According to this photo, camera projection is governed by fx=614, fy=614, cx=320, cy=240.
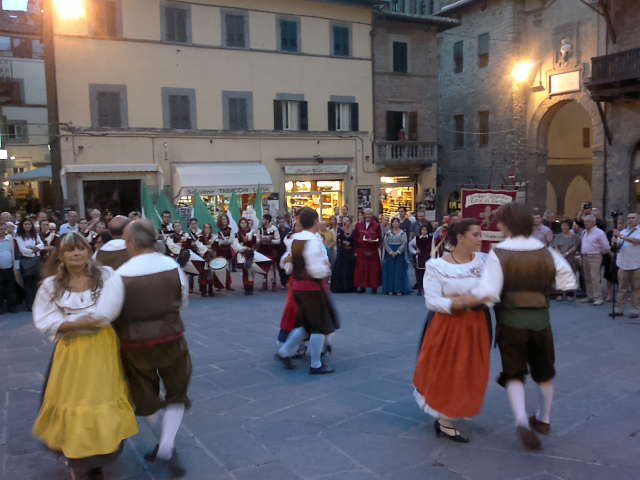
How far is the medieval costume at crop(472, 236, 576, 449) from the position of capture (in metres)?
4.21

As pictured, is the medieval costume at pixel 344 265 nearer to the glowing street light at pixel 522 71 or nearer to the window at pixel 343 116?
the window at pixel 343 116

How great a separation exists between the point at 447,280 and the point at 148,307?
204 centimetres

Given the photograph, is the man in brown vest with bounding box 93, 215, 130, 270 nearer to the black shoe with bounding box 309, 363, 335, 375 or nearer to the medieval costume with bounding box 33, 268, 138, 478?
the medieval costume with bounding box 33, 268, 138, 478

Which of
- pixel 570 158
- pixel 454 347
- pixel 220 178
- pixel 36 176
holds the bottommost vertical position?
pixel 454 347

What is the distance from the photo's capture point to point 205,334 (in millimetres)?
8469

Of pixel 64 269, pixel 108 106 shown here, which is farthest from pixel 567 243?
pixel 108 106

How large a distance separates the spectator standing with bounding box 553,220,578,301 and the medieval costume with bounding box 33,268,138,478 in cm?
945

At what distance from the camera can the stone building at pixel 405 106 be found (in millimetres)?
25906

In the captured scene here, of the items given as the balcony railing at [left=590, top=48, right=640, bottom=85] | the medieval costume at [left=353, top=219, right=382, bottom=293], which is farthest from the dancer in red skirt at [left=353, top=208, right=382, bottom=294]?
the balcony railing at [left=590, top=48, right=640, bottom=85]

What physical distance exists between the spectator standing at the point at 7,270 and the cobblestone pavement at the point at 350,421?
280cm

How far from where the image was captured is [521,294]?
425 cm

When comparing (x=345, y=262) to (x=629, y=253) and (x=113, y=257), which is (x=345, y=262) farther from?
(x=113, y=257)

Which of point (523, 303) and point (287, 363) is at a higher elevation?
point (523, 303)

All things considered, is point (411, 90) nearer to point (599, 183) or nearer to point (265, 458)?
point (599, 183)
